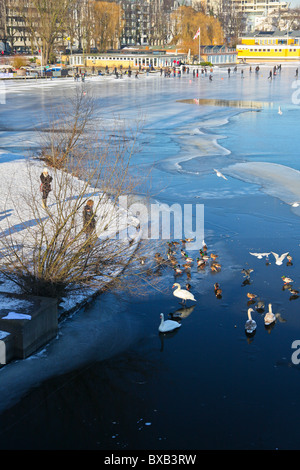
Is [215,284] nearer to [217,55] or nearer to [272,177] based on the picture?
[272,177]

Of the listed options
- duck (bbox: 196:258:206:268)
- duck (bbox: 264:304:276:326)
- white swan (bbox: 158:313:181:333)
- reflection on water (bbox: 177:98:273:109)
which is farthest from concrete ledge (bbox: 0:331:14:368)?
reflection on water (bbox: 177:98:273:109)

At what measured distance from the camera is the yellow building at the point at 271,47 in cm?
12594

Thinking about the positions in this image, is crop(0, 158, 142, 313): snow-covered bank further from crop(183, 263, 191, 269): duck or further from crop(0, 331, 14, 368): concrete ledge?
crop(183, 263, 191, 269): duck

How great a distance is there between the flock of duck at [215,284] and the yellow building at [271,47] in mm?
118459

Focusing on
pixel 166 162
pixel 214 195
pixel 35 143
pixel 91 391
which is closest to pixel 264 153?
pixel 166 162

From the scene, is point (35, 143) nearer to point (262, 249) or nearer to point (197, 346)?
point (262, 249)

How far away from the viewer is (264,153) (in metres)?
26.3

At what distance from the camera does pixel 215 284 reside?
12.7 m

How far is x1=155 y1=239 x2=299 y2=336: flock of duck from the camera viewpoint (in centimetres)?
1102

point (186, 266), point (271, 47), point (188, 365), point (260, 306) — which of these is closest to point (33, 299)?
point (188, 365)

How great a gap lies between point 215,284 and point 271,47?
123 metres

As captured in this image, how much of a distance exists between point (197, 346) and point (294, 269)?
13.8 ft

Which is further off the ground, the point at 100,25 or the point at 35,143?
the point at 100,25

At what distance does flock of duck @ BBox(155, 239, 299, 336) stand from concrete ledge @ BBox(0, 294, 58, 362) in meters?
2.04
